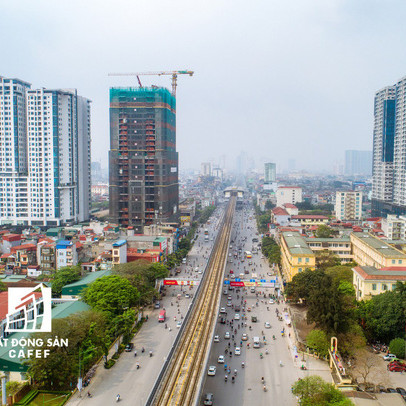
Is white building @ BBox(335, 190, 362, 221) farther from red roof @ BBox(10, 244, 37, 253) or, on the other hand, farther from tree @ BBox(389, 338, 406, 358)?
tree @ BBox(389, 338, 406, 358)

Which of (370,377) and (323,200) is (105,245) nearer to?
(370,377)

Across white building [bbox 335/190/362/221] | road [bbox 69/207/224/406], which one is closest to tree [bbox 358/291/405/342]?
road [bbox 69/207/224/406]

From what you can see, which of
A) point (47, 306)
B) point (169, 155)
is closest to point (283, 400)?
point (47, 306)

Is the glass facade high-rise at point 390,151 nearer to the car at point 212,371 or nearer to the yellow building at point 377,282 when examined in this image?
the yellow building at point 377,282

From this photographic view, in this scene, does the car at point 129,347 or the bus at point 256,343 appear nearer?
the car at point 129,347

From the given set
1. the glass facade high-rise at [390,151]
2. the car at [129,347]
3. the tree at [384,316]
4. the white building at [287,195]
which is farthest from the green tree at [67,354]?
the white building at [287,195]
